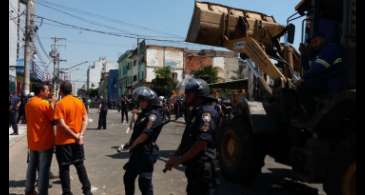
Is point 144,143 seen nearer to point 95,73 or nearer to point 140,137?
point 140,137

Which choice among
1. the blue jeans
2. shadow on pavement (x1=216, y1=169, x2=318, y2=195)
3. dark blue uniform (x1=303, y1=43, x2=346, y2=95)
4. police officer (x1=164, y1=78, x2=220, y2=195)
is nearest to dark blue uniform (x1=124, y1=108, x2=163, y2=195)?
police officer (x1=164, y1=78, x2=220, y2=195)

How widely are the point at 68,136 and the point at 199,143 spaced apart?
8.45ft

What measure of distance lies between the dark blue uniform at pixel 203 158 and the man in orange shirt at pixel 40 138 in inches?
100

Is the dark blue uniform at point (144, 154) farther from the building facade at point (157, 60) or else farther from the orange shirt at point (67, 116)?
the building facade at point (157, 60)

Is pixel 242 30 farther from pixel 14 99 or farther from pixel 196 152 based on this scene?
pixel 14 99

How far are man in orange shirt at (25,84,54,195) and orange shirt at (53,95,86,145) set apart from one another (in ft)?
0.47

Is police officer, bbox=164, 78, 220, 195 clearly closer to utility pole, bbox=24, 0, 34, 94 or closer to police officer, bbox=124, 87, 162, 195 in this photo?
police officer, bbox=124, 87, 162, 195

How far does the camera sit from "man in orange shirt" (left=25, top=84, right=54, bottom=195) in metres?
5.90

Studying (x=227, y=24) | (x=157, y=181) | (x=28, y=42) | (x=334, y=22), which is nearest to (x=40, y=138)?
(x=157, y=181)

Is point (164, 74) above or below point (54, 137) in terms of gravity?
above

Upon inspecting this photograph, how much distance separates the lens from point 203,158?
4137 millimetres

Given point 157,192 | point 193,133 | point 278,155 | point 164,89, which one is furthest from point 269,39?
point 164,89

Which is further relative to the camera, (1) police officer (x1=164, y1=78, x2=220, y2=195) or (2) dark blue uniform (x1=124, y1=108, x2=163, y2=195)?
(2) dark blue uniform (x1=124, y1=108, x2=163, y2=195)

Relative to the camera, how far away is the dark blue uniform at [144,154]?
4.87 m
